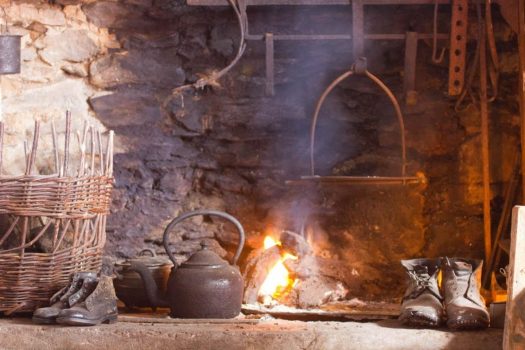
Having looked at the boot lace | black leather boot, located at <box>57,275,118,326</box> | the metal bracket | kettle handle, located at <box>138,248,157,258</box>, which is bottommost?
black leather boot, located at <box>57,275,118,326</box>

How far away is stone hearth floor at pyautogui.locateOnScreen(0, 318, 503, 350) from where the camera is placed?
8.39 ft

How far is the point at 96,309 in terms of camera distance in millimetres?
2717

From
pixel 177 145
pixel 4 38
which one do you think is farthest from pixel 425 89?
pixel 4 38

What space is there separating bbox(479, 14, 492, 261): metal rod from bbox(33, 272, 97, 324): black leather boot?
1.67 metres

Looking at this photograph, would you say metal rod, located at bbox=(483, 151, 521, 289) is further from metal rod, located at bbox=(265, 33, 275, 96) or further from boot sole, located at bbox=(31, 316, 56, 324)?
boot sole, located at bbox=(31, 316, 56, 324)

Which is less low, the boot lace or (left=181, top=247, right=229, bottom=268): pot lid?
(left=181, top=247, right=229, bottom=268): pot lid

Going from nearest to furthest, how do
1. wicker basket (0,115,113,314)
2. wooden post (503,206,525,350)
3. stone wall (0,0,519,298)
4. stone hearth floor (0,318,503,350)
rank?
wooden post (503,206,525,350)
stone hearth floor (0,318,503,350)
wicker basket (0,115,113,314)
stone wall (0,0,519,298)

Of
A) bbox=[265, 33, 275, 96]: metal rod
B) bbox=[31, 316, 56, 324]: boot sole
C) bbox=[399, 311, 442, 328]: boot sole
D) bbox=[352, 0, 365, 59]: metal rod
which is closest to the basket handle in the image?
bbox=[352, 0, 365, 59]: metal rod

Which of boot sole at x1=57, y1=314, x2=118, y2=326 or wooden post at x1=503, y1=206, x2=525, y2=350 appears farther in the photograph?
boot sole at x1=57, y1=314, x2=118, y2=326

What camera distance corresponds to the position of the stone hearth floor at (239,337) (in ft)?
8.39

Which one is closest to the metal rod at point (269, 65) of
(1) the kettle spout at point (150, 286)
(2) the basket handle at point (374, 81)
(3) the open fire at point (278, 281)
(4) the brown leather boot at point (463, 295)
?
(2) the basket handle at point (374, 81)

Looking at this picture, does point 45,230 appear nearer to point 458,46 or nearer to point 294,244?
point 294,244

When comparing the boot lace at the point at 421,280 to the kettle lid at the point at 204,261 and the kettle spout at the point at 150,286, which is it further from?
the kettle spout at the point at 150,286

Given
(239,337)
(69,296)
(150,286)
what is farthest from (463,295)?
(69,296)
